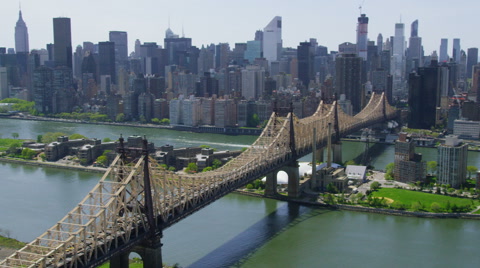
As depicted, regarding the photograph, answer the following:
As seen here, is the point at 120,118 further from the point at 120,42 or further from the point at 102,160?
the point at 120,42

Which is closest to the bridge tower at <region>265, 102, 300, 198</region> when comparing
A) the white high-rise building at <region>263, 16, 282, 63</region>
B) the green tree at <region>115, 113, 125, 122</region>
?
the green tree at <region>115, 113, 125, 122</region>

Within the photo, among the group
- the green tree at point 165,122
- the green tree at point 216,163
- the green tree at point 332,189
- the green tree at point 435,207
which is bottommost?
the green tree at point 435,207

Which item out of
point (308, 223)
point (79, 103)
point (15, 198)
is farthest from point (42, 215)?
point (79, 103)

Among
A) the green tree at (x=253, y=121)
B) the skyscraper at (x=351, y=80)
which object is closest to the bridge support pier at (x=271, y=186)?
the green tree at (x=253, y=121)

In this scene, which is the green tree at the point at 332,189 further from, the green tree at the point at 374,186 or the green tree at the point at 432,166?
the green tree at the point at 432,166

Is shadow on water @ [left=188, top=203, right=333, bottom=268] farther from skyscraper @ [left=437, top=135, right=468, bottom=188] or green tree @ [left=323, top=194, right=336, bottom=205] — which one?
skyscraper @ [left=437, top=135, right=468, bottom=188]

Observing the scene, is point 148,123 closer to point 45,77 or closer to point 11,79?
point 45,77
